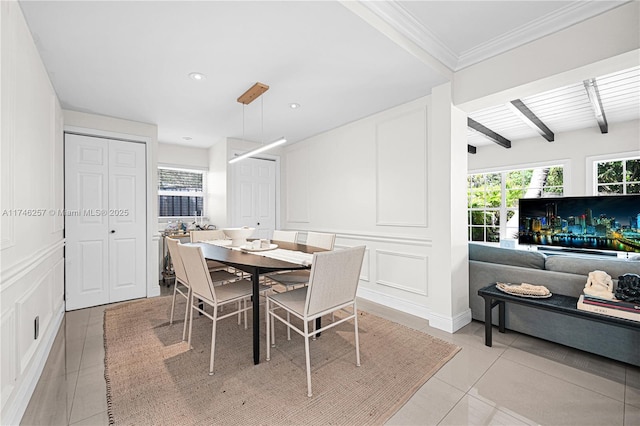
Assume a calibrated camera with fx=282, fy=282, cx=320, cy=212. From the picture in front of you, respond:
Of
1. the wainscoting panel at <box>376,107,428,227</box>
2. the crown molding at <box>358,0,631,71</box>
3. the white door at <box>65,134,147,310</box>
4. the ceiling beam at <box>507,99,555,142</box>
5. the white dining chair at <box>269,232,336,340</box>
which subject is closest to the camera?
the crown molding at <box>358,0,631,71</box>

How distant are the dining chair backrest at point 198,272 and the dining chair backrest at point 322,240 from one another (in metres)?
1.28

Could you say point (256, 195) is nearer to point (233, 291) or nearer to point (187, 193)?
point (187, 193)

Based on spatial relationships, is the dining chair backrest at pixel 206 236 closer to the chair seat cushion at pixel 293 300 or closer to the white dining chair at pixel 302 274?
the white dining chair at pixel 302 274

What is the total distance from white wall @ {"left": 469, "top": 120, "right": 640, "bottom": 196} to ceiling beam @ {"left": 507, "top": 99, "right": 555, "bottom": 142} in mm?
245

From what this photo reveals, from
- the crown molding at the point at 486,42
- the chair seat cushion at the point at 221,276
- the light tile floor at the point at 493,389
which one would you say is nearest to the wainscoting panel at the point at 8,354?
the light tile floor at the point at 493,389

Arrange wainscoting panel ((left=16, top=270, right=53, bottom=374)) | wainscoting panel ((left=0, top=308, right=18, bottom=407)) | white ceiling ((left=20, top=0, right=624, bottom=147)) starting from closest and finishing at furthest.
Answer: wainscoting panel ((left=0, top=308, right=18, bottom=407)), wainscoting panel ((left=16, top=270, right=53, bottom=374)), white ceiling ((left=20, top=0, right=624, bottom=147))

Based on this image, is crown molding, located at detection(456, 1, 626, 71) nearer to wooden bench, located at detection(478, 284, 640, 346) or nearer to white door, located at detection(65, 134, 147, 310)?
wooden bench, located at detection(478, 284, 640, 346)

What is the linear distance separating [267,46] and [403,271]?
8.66ft

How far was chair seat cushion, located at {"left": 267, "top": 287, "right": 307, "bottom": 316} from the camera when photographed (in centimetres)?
197

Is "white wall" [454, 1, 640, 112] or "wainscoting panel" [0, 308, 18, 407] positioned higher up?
"white wall" [454, 1, 640, 112]

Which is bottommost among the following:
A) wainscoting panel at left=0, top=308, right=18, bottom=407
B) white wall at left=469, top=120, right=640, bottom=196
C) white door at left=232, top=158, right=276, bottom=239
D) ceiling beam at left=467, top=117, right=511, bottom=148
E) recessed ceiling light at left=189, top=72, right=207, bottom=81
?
wainscoting panel at left=0, top=308, right=18, bottom=407

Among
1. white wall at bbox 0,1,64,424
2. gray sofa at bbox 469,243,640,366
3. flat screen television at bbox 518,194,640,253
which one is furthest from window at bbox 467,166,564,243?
white wall at bbox 0,1,64,424

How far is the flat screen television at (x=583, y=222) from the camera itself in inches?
144

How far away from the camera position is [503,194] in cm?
584
